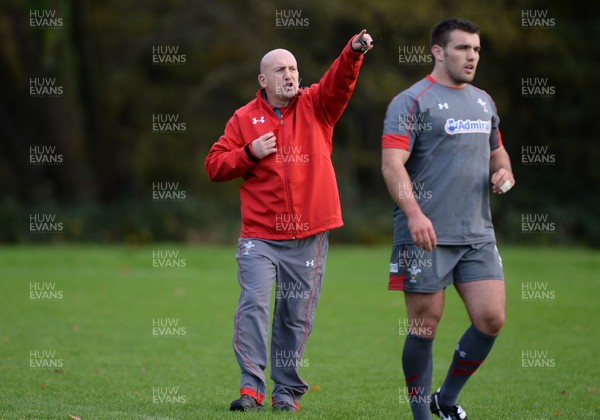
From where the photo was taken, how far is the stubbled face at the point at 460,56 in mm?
6246

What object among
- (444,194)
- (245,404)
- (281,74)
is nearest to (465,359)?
(444,194)

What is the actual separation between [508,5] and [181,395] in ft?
84.7

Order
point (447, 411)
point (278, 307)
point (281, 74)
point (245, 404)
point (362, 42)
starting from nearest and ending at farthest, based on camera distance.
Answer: point (447, 411)
point (362, 42)
point (245, 404)
point (281, 74)
point (278, 307)

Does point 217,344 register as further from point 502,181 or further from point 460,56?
point 460,56

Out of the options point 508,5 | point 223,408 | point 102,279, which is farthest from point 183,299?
point 508,5

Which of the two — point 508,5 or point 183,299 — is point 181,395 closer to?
point 183,299

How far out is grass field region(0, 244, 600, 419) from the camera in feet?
25.2

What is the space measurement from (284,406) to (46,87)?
906 inches

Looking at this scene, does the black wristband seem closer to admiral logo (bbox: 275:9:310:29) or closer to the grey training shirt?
the grey training shirt

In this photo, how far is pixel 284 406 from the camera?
23.6 ft

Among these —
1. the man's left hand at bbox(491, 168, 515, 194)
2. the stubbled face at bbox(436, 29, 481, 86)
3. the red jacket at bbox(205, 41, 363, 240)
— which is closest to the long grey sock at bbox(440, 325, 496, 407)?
the man's left hand at bbox(491, 168, 515, 194)

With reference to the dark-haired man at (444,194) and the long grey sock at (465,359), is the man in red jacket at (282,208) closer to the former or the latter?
the dark-haired man at (444,194)

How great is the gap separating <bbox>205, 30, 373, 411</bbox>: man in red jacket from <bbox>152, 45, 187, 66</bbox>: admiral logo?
81.2ft

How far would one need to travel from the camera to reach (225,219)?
27484 mm
